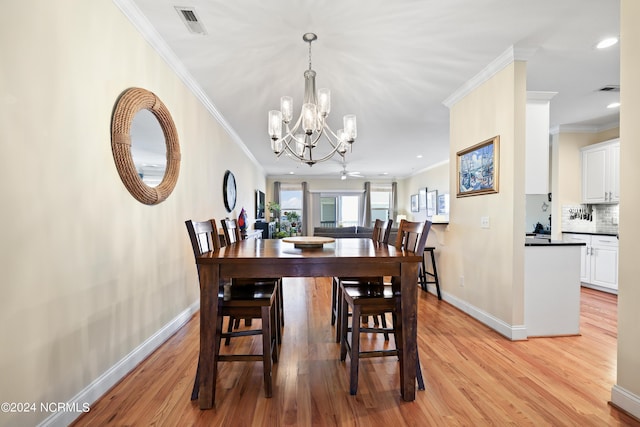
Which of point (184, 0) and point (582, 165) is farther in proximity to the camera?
point (582, 165)

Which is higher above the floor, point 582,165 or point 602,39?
point 602,39

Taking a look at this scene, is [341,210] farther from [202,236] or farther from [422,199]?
[202,236]

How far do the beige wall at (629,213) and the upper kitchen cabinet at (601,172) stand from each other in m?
3.51

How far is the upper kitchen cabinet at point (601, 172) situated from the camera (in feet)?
14.2

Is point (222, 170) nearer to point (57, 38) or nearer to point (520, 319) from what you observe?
point (57, 38)

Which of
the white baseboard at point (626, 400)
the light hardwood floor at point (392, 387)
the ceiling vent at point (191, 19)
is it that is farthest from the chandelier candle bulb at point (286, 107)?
the white baseboard at point (626, 400)

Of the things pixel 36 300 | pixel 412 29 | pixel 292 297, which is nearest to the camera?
pixel 36 300

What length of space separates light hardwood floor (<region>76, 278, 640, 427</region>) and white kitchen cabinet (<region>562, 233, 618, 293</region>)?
1788 millimetres

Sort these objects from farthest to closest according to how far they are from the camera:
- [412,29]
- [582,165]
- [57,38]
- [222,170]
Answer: [582,165] < [222,170] < [412,29] < [57,38]

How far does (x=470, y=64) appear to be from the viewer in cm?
288

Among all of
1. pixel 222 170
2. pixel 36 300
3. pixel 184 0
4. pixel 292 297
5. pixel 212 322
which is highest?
pixel 184 0

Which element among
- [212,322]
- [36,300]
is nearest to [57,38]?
[36,300]

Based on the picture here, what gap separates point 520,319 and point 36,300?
3.34m

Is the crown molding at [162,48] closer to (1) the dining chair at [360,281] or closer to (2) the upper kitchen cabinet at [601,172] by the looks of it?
(1) the dining chair at [360,281]
